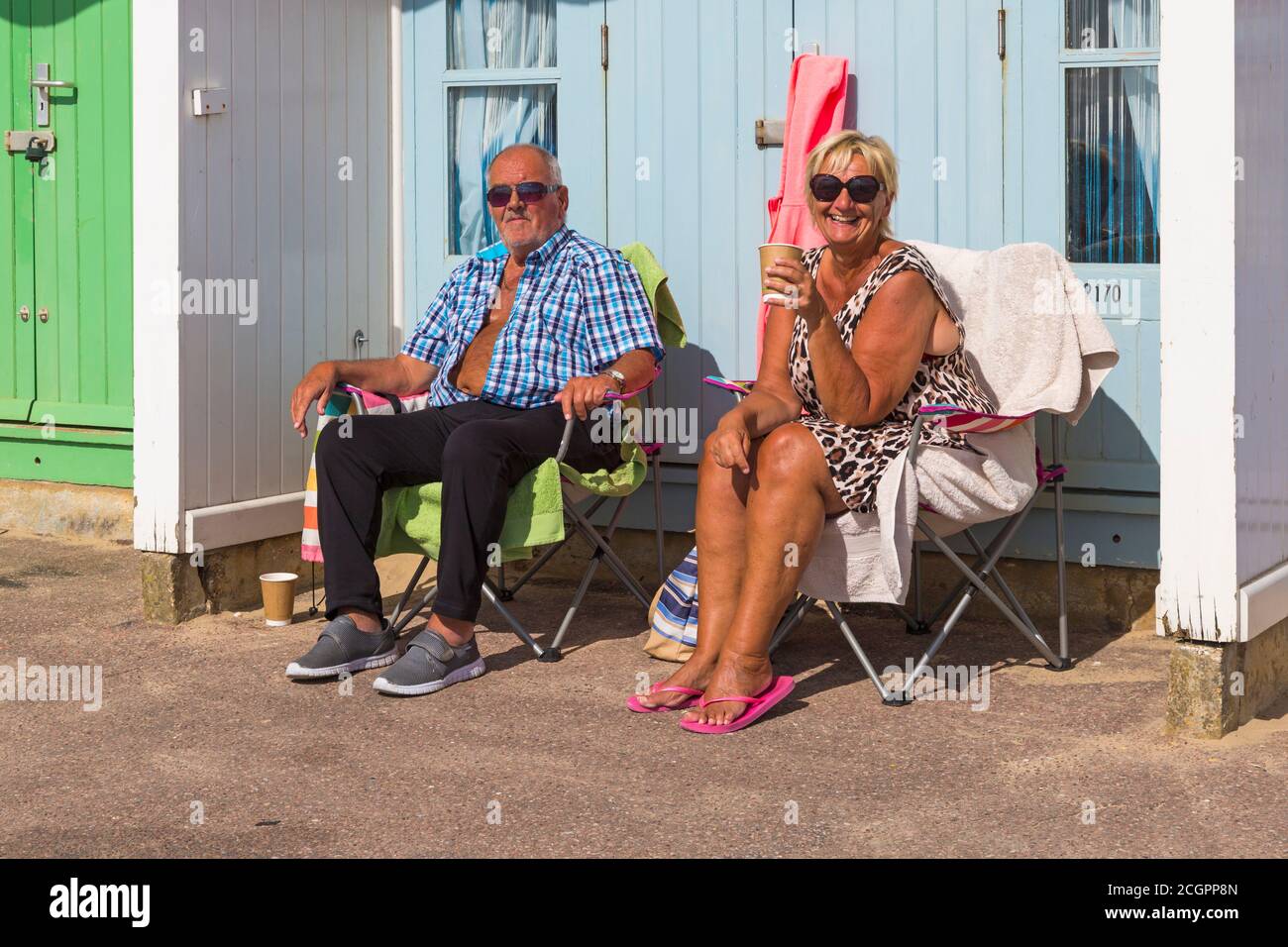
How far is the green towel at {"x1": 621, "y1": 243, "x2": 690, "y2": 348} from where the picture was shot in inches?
202

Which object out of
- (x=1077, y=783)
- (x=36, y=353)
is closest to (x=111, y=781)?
(x=1077, y=783)

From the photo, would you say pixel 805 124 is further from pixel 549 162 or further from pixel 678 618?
pixel 678 618

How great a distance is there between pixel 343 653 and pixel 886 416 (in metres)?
1.61

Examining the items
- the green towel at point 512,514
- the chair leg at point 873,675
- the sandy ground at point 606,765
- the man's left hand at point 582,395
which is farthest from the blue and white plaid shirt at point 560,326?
the chair leg at point 873,675

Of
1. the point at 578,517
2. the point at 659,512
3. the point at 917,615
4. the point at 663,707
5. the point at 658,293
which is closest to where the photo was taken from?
the point at 663,707

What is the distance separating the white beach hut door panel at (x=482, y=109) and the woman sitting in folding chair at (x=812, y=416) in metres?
1.58

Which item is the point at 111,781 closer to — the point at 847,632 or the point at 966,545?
the point at 847,632

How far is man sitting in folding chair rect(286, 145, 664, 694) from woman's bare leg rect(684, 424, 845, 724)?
2.47ft

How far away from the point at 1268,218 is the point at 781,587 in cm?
Result: 146

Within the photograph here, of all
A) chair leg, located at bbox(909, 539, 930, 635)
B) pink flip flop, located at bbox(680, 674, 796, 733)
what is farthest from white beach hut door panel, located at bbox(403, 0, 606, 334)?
pink flip flop, located at bbox(680, 674, 796, 733)

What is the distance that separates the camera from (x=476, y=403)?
498 cm

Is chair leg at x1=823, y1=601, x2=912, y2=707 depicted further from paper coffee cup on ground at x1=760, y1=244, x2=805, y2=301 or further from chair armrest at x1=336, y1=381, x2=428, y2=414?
chair armrest at x1=336, y1=381, x2=428, y2=414

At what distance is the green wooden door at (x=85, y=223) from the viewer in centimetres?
647

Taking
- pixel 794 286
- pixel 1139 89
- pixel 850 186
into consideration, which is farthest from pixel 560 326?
pixel 1139 89
